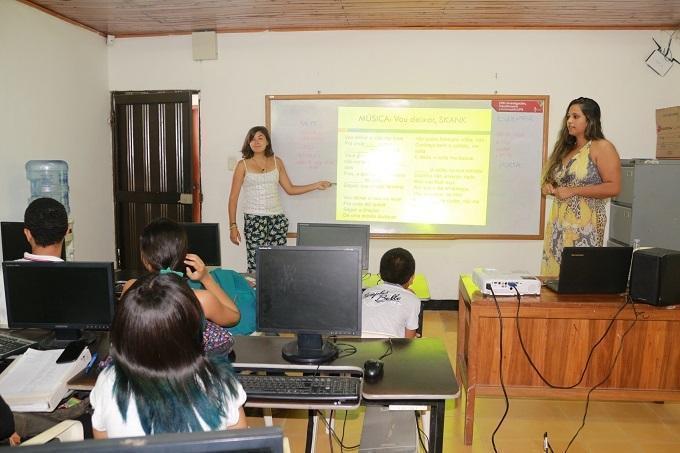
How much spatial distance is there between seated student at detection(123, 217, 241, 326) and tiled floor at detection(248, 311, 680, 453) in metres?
1.06

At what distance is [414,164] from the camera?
16.8ft

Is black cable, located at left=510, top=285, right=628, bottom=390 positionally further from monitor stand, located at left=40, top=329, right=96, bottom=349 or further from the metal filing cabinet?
monitor stand, located at left=40, top=329, right=96, bottom=349

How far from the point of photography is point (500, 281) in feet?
9.05

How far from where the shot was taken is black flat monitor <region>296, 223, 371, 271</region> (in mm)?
3570

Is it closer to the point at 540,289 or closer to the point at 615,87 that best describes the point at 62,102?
the point at 540,289

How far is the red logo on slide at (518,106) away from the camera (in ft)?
16.3

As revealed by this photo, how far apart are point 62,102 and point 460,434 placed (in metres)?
4.12

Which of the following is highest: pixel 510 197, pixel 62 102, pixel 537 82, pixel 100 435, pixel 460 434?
pixel 537 82

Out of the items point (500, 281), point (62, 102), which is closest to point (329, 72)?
point (62, 102)

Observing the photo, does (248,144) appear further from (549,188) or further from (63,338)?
(63,338)

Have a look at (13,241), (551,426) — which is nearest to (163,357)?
(551,426)

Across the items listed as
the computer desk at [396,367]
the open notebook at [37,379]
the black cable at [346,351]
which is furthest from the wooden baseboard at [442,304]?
the open notebook at [37,379]

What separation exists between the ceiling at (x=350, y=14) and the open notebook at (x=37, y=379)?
9.85 feet

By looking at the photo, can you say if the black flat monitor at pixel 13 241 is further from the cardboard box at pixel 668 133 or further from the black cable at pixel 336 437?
the cardboard box at pixel 668 133
